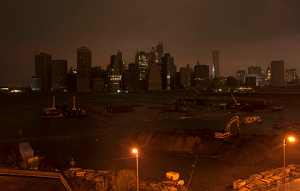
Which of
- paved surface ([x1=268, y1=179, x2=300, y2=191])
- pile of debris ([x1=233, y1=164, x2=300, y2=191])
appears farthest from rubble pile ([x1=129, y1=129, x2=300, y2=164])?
paved surface ([x1=268, y1=179, x2=300, y2=191])

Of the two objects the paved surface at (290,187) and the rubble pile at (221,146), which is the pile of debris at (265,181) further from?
the rubble pile at (221,146)

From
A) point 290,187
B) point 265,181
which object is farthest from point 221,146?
point 290,187

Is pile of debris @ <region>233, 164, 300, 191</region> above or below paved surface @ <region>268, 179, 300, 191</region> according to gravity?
below

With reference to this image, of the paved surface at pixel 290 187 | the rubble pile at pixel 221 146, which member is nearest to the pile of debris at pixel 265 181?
the paved surface at pixel 290 187

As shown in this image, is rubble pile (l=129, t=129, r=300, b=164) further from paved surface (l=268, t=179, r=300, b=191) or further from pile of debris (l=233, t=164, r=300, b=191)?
paved surface (l=268, t=179, r=300, b=191)

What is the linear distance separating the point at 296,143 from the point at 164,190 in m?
16.4

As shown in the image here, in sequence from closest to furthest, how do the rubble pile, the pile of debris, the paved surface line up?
the paved surface → the pile of debris → the rubble pile

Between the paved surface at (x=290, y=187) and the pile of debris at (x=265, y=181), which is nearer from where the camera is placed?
the paved surface at (x=290, y=187)

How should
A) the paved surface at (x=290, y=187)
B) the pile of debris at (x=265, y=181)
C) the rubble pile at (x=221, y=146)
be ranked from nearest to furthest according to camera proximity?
the paved surface at (x=290, y=187)
the pile of debris at (x=265, y=181)
the rubble pile at (x=221, y=146)

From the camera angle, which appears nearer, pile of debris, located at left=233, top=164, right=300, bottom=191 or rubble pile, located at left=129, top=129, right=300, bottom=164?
pile of debris, located at left=233, top=164, right=300, bottom=191

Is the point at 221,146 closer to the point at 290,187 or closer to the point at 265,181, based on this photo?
the point at 265,181

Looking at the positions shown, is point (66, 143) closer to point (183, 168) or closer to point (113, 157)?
point (113, 157)

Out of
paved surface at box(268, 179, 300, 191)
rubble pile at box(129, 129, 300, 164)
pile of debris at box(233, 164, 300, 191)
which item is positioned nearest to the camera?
paved surface at box(268, 179, 300, 191)

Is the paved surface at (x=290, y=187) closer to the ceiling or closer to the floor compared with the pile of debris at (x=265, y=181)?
closer to the ceiling
